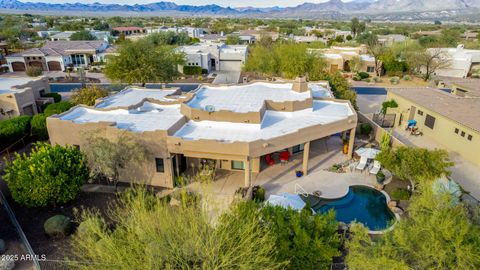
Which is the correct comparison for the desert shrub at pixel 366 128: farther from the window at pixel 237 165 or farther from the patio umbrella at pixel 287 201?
the patio umbrella at pixel 287 201

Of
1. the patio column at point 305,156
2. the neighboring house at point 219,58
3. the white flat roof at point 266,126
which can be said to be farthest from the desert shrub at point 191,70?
the patio column at point 305,156

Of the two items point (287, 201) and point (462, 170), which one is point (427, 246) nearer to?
point (287, 201)

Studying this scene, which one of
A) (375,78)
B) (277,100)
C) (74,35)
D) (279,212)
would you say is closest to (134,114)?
(277,100)

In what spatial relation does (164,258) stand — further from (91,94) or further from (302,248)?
(91,94)

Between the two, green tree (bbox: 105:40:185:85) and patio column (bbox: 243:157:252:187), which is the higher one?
green tree (bbox: 105:40:185:85)

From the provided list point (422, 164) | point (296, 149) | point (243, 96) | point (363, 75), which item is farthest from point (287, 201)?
point (363, 75)

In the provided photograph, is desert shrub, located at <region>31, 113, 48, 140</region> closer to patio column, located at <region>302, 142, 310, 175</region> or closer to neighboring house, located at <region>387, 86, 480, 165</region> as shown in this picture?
patio column, located at <region>302, 142, 310, 175</region>

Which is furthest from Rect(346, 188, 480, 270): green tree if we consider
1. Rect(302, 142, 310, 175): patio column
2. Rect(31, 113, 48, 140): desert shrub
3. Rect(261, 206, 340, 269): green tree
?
Rect(31, 113, 48, 140): desert shrub
